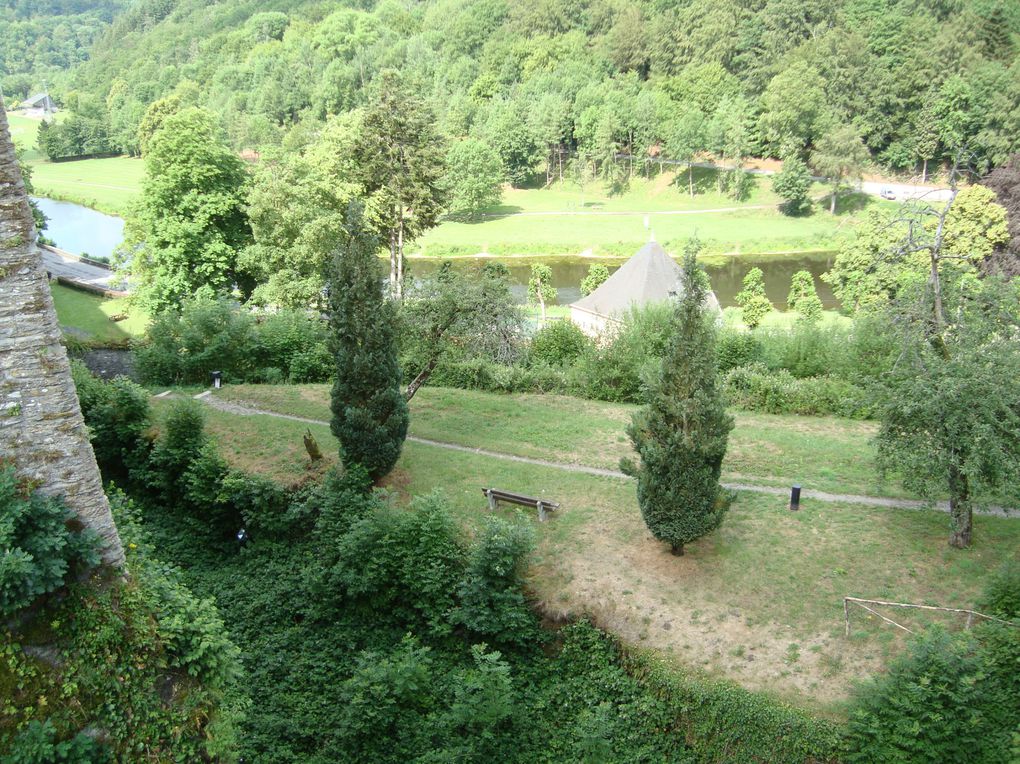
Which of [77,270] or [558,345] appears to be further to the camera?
[77,270]

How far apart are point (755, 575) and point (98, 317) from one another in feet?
96.7

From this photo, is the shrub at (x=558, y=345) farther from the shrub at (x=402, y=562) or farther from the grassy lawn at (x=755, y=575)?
the shrub at (x=402, y=562)

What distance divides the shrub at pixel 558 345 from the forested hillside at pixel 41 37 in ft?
420

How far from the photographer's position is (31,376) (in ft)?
24.4

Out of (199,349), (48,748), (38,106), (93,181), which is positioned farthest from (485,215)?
(38,106)

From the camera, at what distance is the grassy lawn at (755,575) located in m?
10.9

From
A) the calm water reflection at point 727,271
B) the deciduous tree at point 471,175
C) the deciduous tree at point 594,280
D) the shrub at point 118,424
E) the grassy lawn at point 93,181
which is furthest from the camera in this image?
the grassy lawn at point 93,181

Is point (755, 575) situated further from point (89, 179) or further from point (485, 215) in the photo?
point (89, 179)

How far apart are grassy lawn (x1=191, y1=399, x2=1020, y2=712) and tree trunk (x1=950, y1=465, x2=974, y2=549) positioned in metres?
0.23

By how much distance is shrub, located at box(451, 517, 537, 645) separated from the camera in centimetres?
1187

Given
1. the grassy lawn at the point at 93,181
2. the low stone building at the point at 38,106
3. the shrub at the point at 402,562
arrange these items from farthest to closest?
1. the low stone building at the point at 38,106
2. the grassy lawn at the point at 93,181
3. the shrub at the point at 402,562

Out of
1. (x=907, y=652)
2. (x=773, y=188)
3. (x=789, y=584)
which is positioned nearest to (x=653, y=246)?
(x=789, y=584)

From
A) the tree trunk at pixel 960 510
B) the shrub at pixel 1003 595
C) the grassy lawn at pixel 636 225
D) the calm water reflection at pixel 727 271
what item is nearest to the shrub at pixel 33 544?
the shrub at pixel 1003 595

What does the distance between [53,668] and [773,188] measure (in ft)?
201
